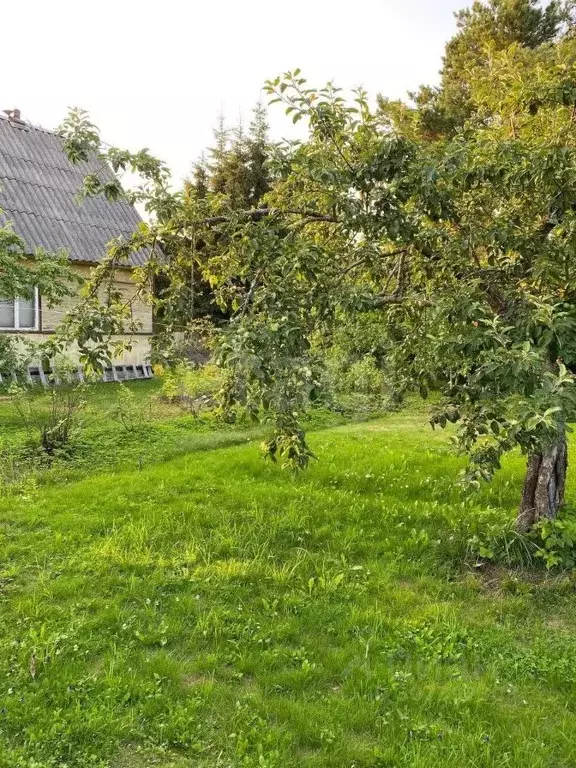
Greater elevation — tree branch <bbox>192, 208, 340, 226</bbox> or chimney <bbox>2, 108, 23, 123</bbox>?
chimney <bbox>2, 108, 23, 123</bbox>

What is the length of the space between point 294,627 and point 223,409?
4.95 feet

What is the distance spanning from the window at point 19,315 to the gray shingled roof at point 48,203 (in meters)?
1.31

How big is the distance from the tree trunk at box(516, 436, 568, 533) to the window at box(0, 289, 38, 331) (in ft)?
36.7

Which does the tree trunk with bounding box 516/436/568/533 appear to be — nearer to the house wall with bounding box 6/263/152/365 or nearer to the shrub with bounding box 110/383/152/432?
the shrub with bounding box 110/383/152/432

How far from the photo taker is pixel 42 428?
24.5ft

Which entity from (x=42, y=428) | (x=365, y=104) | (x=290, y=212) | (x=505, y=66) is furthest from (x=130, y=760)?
(x=42, y=428)

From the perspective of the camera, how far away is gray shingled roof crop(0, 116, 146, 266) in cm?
1320

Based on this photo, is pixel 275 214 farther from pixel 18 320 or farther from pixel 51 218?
pixel 51 218

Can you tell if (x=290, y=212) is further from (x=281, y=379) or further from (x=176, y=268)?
(x=281, y=379)

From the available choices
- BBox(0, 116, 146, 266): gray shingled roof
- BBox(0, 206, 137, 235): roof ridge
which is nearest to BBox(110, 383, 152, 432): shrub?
BBox(0, 116, 146, 266): gray shingled roof

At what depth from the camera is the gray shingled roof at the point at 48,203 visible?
1320 centimetres

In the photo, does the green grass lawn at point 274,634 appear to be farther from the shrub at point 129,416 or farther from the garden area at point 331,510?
the shrub at point 129,416

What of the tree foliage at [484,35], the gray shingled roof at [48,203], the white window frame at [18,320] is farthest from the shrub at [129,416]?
the tree foliage at [484,35]

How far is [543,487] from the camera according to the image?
15.3ft
